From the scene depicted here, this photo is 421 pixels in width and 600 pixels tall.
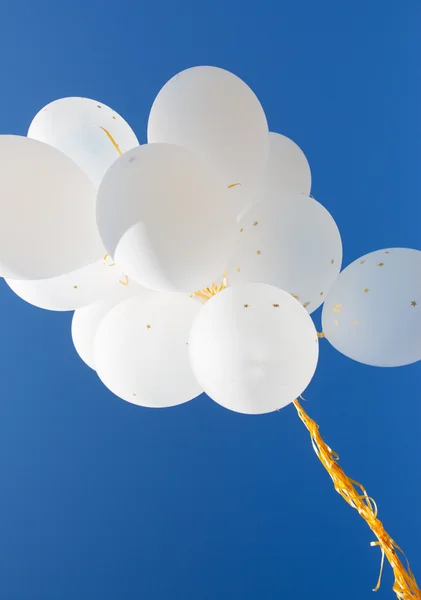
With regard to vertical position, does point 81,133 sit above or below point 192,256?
above

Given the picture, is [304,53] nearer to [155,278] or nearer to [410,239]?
[410,239]

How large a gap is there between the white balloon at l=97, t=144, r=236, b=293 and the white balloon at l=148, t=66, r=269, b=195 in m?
0.06

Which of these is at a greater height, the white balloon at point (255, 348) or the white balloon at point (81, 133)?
the white balloon at point (81, 133)

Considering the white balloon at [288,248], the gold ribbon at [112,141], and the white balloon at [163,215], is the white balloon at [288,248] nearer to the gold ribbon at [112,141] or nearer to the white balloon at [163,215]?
the white balloon at [163,215]

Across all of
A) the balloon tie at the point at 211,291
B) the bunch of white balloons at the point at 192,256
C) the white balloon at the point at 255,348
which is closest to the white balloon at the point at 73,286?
the bunch of white balloons at the point at 192,256

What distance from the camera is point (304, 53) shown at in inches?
57.2

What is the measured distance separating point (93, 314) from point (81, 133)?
258mm

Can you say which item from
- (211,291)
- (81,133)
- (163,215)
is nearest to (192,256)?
(163,215)

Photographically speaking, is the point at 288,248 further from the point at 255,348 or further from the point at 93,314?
the point at 93,314

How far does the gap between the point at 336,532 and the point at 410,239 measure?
0.78 m

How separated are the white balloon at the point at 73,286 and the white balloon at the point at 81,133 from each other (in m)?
0.12

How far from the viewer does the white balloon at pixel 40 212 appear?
0.62 meters

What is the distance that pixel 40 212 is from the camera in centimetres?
63

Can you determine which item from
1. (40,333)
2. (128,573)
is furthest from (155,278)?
(128,573)
